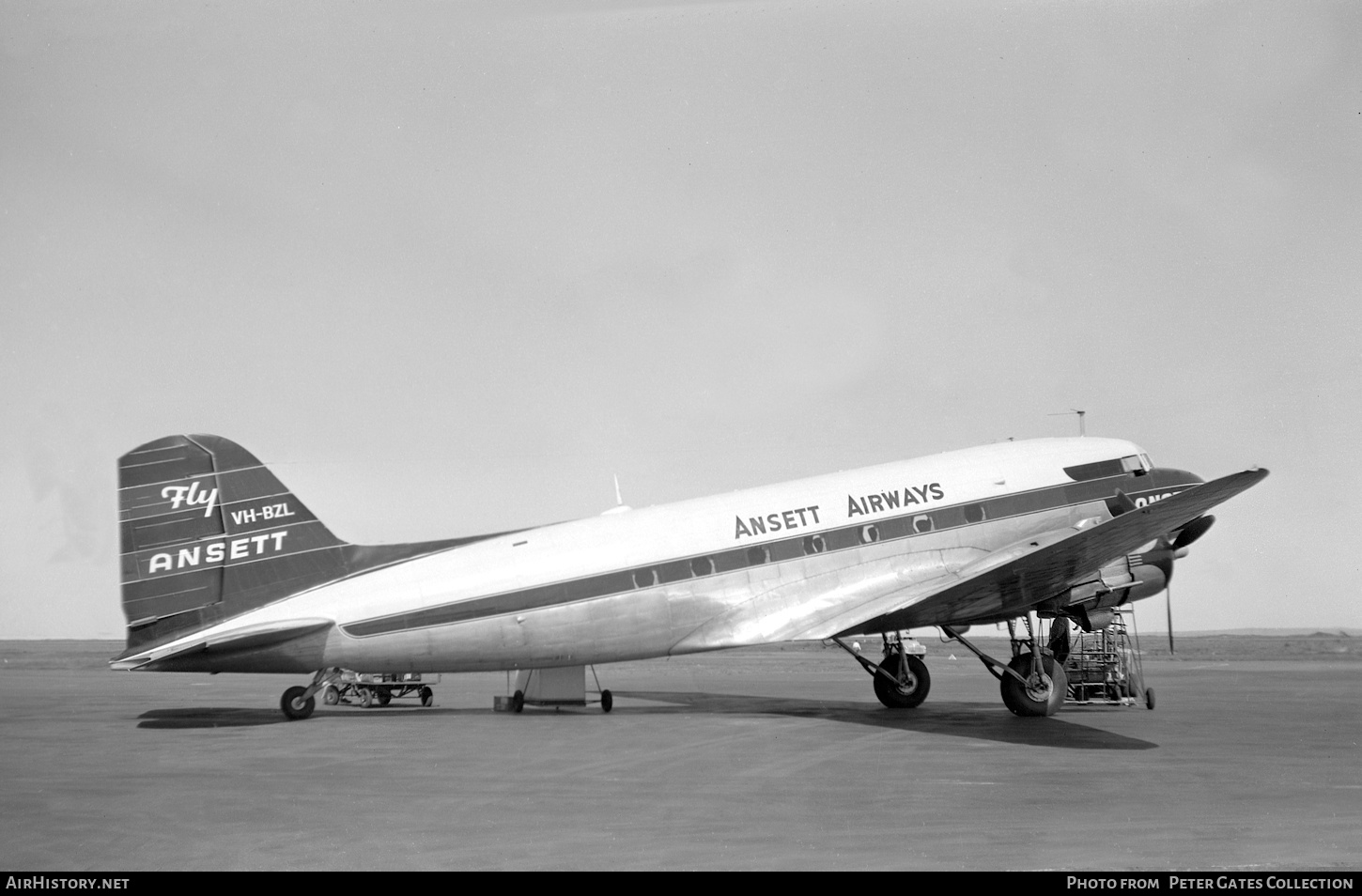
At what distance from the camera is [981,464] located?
21.6 m

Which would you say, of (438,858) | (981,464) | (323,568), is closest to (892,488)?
(981,464)

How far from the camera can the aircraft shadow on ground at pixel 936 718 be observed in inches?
632

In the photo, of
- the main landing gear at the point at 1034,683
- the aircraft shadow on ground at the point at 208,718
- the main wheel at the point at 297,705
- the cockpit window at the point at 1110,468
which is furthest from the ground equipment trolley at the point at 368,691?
the cockpit window at the point at 1110,468

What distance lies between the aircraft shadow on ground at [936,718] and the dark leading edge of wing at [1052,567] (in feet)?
5.77

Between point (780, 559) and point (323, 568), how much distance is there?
26.9 feet

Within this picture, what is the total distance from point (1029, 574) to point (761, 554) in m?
4.78

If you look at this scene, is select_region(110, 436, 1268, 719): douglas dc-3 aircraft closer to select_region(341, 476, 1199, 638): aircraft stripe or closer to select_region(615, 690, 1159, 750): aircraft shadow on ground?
select_region(341, 476, 1199, 638): aircraft stripe

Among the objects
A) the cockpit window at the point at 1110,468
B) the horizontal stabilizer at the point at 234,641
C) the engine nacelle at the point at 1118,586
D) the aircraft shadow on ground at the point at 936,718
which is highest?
the cockpit window at the point at 1110,468

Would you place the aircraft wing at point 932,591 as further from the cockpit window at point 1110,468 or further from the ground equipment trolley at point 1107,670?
the ground equipment trolley at point 1107,670

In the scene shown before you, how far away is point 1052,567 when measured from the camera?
58.2ft

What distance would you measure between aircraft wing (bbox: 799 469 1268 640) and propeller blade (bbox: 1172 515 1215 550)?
236 centimetres

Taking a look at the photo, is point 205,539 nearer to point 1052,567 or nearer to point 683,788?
point 683,788

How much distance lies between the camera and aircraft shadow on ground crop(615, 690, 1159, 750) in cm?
1604

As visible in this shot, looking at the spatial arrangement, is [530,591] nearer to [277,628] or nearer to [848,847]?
[277,628]
